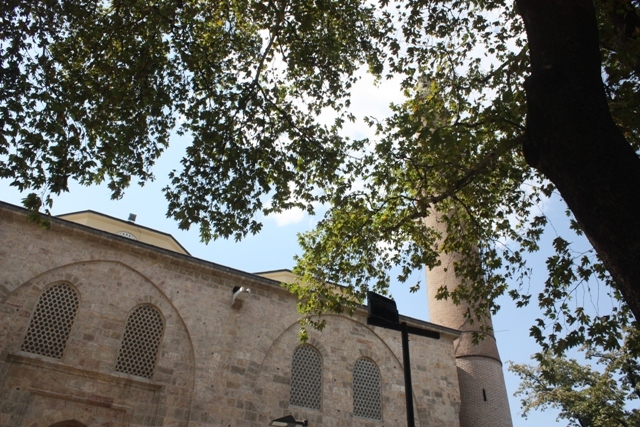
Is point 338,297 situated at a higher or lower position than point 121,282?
lower

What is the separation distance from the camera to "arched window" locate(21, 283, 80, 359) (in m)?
9.52

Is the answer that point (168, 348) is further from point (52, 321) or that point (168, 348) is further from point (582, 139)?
point (582, 139)

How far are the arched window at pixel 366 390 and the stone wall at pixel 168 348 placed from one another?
0.60 ft

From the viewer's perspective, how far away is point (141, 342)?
10523 millimetres

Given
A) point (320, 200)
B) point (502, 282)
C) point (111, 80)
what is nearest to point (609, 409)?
point (502, 282)

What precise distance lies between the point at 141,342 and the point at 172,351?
2.20ft

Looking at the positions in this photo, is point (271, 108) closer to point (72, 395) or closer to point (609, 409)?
point (72, 395)

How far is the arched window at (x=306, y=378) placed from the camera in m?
11.7

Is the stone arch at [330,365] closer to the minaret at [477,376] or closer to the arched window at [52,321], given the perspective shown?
the minaret at [477,376]

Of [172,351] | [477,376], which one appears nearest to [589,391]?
[477,376]

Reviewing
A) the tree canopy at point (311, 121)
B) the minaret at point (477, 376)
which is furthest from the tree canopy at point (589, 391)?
the tree canopy at point (311, 121)

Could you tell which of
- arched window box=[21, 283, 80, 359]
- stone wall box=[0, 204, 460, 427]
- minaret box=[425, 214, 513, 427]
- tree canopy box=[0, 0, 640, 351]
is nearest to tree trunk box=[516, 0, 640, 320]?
tree canopy box=[0, 0, 640, 351]

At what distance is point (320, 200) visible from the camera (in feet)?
26.0

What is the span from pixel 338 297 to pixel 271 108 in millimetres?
3208
